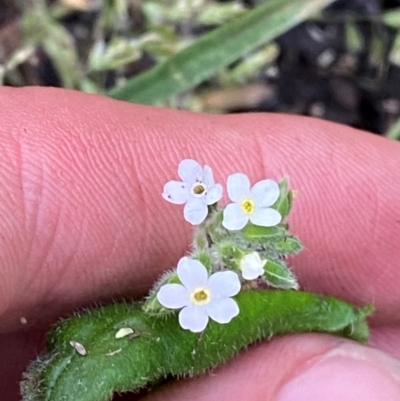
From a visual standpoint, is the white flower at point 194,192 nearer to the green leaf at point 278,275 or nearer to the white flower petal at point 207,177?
the white flower petal at point 207,177

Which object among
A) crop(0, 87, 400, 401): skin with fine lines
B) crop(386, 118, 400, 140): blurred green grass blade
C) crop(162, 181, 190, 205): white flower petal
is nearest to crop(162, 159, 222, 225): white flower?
crop(162, 181, 190, 205): white flower petal

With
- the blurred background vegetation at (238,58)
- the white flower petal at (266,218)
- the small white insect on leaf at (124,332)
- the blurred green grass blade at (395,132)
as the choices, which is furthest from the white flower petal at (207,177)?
the blurred green grass blade at (395,132)

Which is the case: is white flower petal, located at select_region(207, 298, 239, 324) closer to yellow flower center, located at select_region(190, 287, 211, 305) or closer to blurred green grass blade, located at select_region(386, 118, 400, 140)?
yellow flower center, located at select_region(190, 287, 211, 305)

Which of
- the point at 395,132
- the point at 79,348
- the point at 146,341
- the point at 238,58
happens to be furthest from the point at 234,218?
the point at 395,132

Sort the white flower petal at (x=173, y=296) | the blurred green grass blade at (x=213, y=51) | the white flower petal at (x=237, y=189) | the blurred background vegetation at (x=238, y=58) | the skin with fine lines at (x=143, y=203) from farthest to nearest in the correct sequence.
Result: the blurred background vegetation at (x=238, y=58)
the blurred green grass blade at (x=213, y=51)
the skin with fine lines at (x=143, y=203)
the white flower petal at (x=237, y=189)
the white flower petal at (x=173, y=296)

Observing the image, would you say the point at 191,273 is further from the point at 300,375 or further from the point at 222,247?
the point at 300,375

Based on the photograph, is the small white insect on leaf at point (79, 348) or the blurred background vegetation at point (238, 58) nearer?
the small white insect on leaf at point (79, 348)

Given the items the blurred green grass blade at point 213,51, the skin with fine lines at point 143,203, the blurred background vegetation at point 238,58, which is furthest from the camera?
the blurred background vegetation at point 238,58

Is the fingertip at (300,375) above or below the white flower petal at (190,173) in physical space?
below

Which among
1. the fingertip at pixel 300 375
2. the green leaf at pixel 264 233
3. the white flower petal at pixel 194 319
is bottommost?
the fingertip at pixel 300 375
